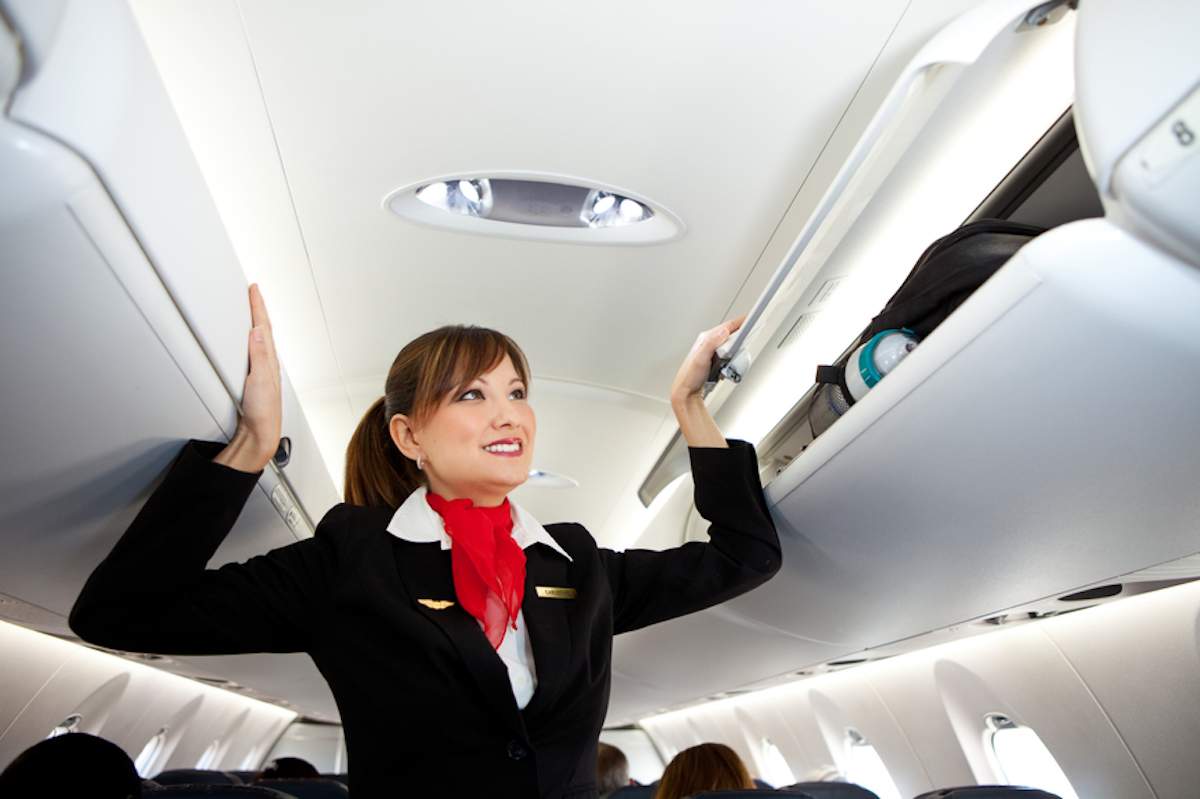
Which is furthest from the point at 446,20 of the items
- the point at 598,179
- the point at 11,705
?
the point at 11,705

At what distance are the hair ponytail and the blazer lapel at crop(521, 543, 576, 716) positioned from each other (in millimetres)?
457

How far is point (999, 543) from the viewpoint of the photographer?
9.24 ft

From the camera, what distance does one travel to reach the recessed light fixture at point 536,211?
123 inches

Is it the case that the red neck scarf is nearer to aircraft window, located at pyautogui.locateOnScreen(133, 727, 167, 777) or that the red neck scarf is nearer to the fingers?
the fingers

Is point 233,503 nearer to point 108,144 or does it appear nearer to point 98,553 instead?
point 108,144

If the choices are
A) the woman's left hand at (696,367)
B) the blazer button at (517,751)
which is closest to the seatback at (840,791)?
the woman's left hand at (696,367)

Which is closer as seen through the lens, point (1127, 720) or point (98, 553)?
point (98, 553)

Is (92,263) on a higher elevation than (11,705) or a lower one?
higher

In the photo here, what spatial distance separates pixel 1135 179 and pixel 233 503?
1.77 m

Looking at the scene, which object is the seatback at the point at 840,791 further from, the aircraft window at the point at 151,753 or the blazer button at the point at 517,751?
the aircraft window at the point at 151,753

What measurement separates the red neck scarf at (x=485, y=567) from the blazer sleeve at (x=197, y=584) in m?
0.28

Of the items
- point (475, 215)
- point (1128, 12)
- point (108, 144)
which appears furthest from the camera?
point (475, 215)

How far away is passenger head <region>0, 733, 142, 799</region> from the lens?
2018mm

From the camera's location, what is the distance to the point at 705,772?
195 inches
